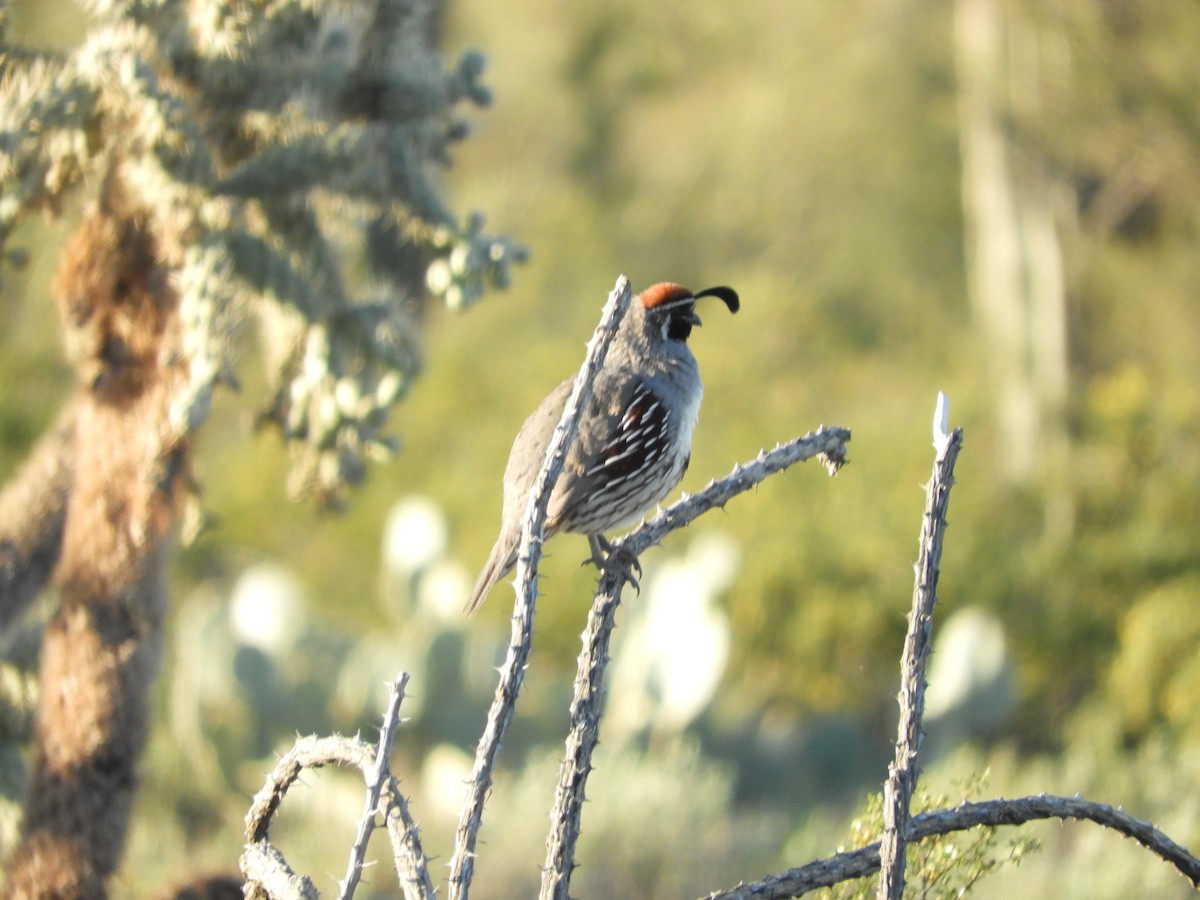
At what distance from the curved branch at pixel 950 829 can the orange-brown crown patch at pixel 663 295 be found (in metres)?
1.15

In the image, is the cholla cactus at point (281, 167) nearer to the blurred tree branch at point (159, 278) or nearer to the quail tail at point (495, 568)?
the blurred tree branch at point (159, 278)

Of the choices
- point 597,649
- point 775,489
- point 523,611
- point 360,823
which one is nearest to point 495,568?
point 597,649

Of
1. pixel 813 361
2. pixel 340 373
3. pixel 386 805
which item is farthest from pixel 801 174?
pixel 386 805

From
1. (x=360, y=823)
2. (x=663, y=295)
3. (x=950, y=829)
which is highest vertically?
(x=663, y=295)

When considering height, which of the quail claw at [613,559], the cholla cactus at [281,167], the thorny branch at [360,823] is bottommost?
the thorny branch at [360,823]

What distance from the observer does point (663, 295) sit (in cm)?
319

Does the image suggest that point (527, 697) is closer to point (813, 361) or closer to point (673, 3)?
point (813, 361)

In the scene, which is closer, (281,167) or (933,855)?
(933,855)

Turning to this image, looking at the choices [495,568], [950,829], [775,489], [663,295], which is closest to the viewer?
[950,829]

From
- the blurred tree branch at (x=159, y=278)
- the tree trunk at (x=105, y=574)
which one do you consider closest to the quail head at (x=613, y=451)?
the blurred tree branch at (x=159, y=278)

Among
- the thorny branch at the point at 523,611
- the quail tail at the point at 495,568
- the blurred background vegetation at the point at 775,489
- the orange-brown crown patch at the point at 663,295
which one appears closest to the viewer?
the thorny branch at the point at 523,611

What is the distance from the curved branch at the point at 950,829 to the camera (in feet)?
7.89

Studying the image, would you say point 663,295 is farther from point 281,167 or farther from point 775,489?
point 775,489

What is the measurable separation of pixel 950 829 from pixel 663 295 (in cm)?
122
